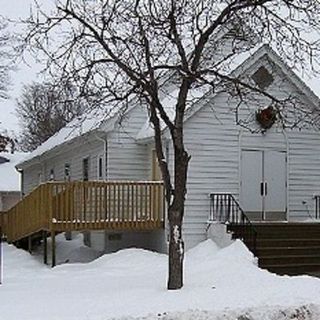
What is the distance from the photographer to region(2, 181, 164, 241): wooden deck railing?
1848cm

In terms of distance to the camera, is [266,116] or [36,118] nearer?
[266,116]

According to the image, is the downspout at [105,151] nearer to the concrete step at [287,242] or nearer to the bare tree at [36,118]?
the concrete step at [287,242]

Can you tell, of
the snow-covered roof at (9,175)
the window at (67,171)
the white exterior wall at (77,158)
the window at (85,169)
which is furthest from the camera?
the snow-covered roof at (9,175)

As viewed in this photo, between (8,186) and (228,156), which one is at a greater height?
(228,156)

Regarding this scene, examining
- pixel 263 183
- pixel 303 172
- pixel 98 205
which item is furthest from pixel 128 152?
pixel 303 172

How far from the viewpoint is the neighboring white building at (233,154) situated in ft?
66.1

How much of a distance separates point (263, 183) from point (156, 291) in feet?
30.5

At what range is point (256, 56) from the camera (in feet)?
68.7

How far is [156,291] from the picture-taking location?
1270 centimetres

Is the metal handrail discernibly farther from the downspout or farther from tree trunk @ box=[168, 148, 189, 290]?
tree trunk @ box=[168, 148, 189, 290]

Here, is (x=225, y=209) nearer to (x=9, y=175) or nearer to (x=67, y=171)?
(x=67, y=171)

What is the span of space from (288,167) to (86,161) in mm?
7592

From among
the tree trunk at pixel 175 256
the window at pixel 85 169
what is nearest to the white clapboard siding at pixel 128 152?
the window at pixel 85 169

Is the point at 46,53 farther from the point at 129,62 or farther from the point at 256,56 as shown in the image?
the point at 256,56
